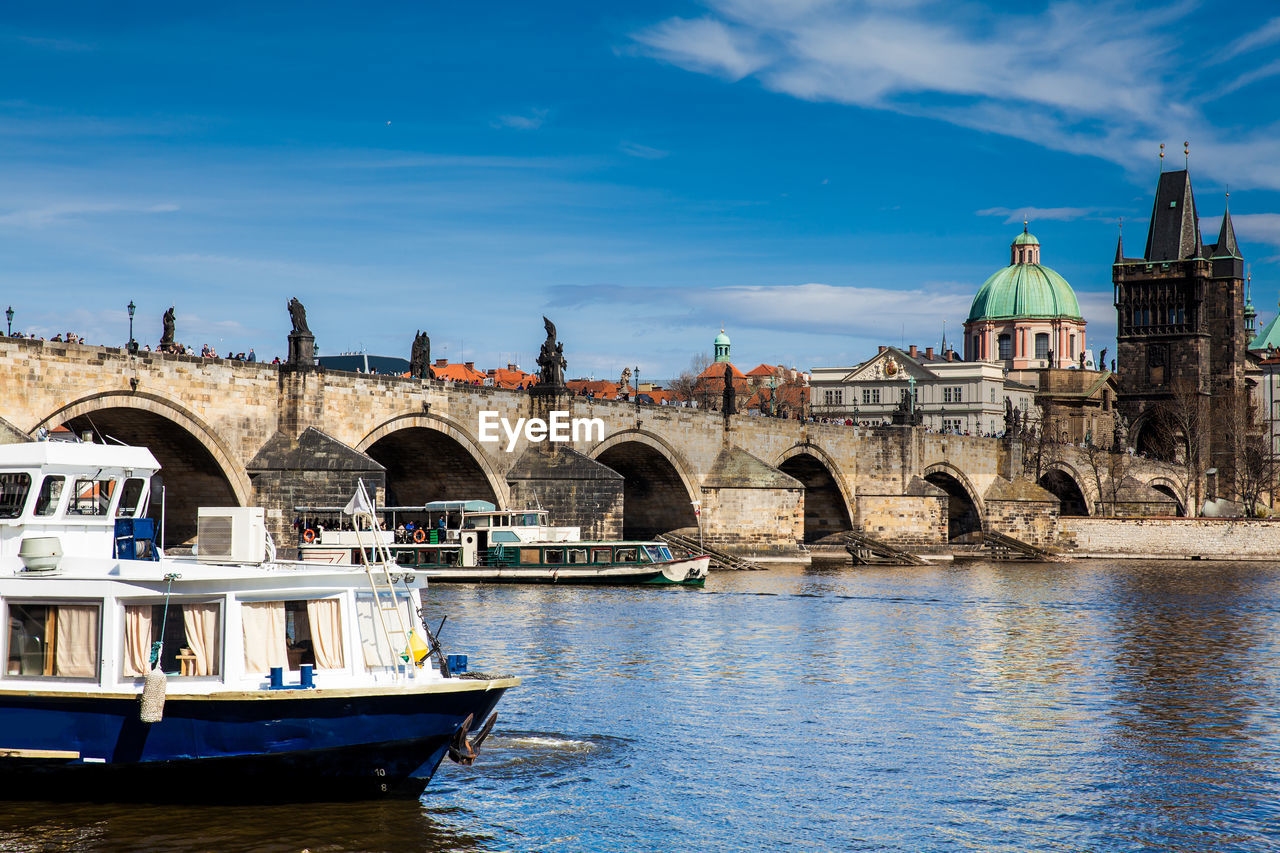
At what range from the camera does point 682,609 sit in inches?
1410

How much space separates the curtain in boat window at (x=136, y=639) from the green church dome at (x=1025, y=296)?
419ft

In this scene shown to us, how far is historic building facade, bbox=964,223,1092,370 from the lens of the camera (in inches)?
5290

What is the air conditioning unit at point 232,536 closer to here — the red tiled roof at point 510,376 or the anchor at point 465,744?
the anchor at point 465,744

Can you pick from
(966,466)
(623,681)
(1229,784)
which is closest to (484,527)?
(623,681)

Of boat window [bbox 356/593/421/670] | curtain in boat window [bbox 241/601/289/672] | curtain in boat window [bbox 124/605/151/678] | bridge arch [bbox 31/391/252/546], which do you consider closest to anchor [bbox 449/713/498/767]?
boat window [bbox 356/593/421/670]

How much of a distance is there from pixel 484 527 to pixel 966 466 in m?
39.5

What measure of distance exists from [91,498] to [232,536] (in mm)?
1678

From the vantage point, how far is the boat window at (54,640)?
567 inches

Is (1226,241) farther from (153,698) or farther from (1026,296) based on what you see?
(153,698)

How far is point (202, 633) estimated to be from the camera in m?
14.4

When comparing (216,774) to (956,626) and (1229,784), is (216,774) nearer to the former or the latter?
(1229,784)

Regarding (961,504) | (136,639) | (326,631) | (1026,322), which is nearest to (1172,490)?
(961,504)

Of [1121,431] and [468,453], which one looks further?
[1121,431]

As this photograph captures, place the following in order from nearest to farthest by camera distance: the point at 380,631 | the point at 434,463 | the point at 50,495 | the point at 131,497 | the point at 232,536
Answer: the point at 380,631 < the point at 50,495 < the point at 232,536 < the point at 131,497 < the point at 434,463
